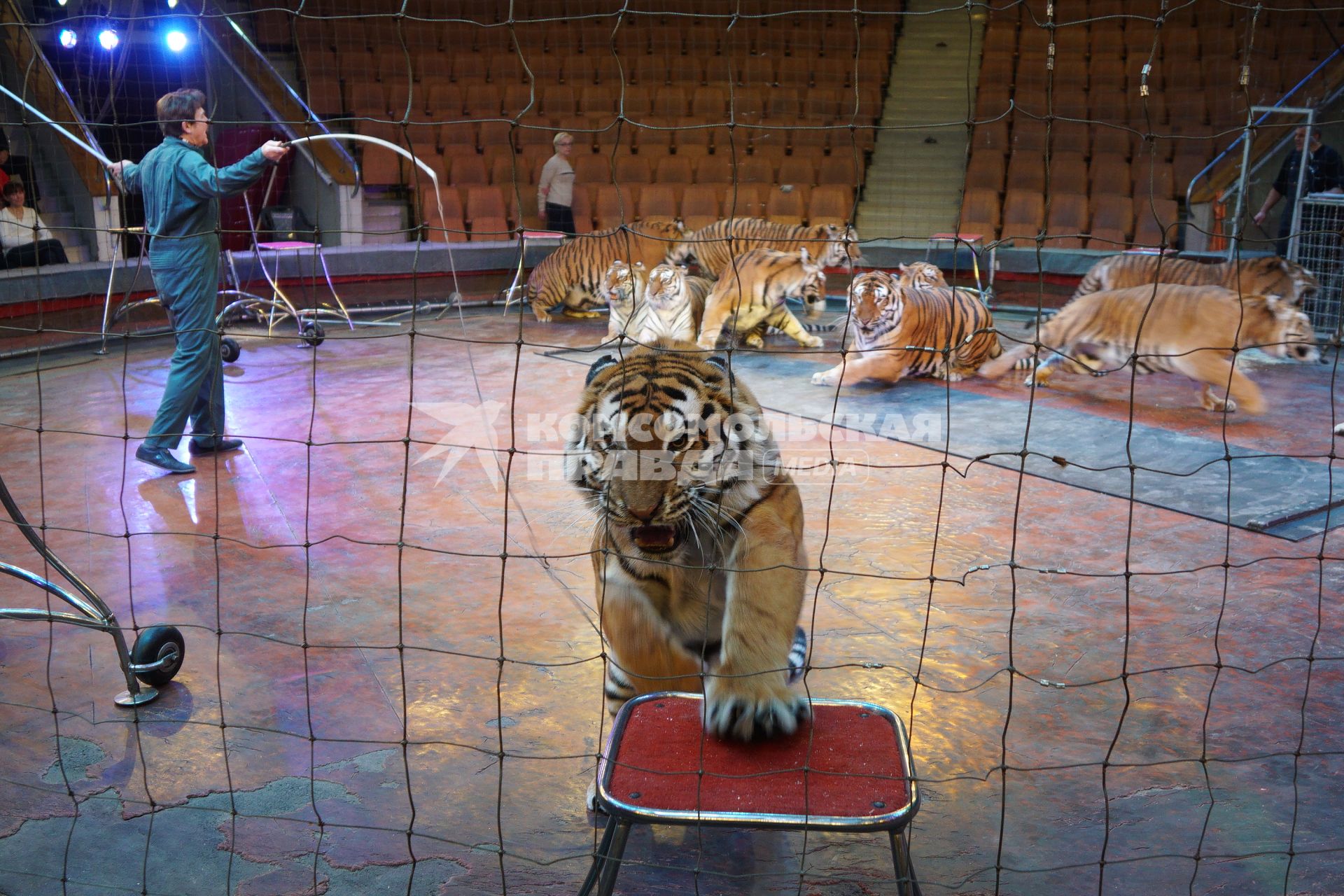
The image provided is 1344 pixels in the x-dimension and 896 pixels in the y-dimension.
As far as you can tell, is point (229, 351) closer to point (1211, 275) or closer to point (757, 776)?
point (757, 776)

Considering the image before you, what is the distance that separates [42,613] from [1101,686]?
103 inches

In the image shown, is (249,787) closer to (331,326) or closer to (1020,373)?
(1020,373)

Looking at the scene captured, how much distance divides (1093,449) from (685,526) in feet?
11.4

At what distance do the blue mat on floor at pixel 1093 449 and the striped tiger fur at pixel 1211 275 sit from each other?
115cm

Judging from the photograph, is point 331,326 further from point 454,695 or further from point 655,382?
point 655,382

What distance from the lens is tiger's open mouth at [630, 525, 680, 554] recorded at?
205cm

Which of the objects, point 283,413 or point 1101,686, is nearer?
point 1101,686

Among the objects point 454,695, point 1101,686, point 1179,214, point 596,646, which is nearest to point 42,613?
point 454,695

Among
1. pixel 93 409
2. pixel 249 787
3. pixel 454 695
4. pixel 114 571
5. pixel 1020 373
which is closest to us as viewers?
pixel 249 787

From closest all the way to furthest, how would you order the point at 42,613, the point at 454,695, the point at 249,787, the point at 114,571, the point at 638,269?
the point at 249,787
the point at 42,613
the point at 454,695
the point at 114,571
the point at 638,269

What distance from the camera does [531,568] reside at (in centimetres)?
366

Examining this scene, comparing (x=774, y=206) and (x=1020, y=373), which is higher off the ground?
(x=774, y=206)

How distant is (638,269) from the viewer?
797 cm

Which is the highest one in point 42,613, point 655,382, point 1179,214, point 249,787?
point 1179,214
